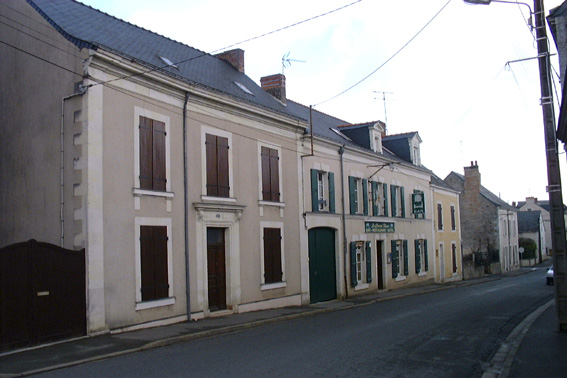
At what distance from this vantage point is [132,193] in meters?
13.5

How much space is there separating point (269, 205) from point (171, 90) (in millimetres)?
5685

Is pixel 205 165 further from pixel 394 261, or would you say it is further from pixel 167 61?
pixel 394 261

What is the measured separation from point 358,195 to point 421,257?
9543 mm

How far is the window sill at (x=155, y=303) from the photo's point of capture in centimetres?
1335

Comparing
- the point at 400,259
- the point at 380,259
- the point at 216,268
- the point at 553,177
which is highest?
the point at 553,177

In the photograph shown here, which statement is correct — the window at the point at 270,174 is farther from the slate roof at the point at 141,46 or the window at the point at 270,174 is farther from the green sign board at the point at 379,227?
the green sign board at the point at 379,227

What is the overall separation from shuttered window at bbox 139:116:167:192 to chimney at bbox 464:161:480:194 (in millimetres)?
42249

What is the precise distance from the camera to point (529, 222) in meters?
76.8

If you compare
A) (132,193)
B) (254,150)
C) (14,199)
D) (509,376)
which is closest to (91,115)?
(132,193)

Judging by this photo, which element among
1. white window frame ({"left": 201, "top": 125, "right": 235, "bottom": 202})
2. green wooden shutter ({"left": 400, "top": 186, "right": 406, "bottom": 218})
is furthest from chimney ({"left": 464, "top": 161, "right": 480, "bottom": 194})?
white window frame ({"left": 201, "top": 125, "right": 235, "bottom": 202})

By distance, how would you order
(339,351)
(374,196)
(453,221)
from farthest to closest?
(453,221) < (374,196) < (339,351)

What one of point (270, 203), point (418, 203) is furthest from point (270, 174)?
point (418, 203)

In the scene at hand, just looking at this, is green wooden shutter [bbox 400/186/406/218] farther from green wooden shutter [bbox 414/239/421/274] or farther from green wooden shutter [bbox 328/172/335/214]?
green wooden shutter [bbox 328/172/335/214]

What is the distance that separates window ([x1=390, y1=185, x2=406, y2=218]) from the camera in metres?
29.4
